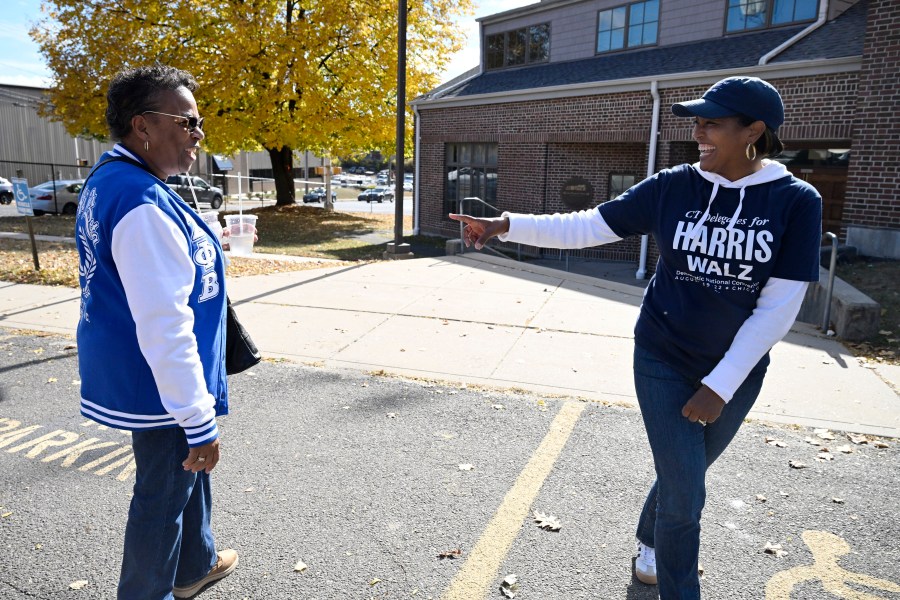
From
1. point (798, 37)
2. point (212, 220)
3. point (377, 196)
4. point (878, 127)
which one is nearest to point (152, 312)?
point (212, 220)

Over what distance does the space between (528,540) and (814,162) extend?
41.8 ft

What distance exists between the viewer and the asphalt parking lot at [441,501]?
2.90 meters

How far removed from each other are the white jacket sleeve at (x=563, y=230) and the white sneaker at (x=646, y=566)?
1.39 meters

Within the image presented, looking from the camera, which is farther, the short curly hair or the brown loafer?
the brown loafer

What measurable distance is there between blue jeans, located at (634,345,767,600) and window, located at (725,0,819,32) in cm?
1444

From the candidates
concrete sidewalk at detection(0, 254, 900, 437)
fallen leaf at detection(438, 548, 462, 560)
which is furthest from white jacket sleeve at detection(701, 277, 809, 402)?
concrete sidewalk at detection(0, 254, 900, 437)

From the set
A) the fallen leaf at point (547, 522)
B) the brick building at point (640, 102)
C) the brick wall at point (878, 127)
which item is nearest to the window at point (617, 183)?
the brick building at point (640, 102)

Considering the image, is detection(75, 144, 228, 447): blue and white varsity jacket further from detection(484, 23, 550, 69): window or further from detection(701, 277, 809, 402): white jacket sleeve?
detection(484, 23, 550, 69): window

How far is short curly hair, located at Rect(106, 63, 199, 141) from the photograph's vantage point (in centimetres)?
214

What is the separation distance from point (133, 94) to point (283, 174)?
24218mm

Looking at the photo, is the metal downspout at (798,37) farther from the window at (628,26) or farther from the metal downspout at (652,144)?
the window at (628,26)

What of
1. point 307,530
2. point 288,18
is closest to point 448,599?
point 307,530

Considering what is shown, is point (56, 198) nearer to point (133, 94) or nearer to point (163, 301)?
point (133, 94)

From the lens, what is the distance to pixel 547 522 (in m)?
3.36
